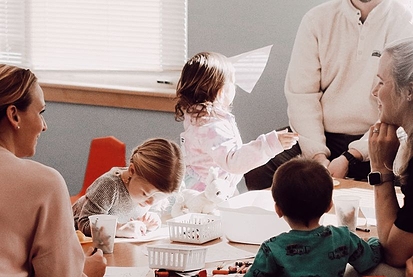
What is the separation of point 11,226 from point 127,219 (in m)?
0.84

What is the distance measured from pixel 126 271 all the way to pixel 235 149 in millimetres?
1223

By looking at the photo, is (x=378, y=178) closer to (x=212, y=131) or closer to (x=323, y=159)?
(x=212, y=131)

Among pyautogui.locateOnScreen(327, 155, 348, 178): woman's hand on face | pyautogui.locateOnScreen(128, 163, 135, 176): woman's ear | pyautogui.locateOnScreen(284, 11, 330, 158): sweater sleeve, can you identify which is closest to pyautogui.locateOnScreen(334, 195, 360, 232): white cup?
pyautogui.locateOnScreen(128, 163, 135, 176): woman's ear

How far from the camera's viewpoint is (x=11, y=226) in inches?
61.9

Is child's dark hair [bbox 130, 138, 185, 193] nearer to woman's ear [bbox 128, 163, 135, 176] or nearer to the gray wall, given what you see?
woman's ear [bbox 128, 163, 135, 176]

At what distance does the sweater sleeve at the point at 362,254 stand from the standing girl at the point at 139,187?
0.77 meters

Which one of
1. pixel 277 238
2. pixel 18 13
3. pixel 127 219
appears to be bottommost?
pixel 127 219

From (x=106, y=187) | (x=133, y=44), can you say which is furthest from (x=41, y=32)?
(x=106, y=187)

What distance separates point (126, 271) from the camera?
184 centimetres

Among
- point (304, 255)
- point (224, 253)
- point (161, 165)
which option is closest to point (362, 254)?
point (304, 255)

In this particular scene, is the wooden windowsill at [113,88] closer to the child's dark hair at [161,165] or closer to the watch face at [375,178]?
the child's dark hair at [161,165]

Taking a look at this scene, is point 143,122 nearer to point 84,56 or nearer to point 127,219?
point 84,56

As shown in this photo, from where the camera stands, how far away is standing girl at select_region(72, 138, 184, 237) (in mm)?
2326

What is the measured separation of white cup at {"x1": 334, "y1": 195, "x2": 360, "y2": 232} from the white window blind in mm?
2323
